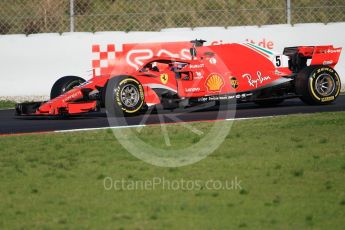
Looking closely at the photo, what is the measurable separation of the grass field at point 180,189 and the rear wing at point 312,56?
3.19 meters

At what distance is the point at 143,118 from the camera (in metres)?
14.0

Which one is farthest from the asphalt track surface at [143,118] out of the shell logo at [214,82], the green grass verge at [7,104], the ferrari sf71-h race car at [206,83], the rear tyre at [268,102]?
the green grass verge at [7,104]

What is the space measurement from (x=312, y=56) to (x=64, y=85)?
14.9 feet

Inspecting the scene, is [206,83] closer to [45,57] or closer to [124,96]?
[124,96]

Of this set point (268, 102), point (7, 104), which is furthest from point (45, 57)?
point (268, 102)

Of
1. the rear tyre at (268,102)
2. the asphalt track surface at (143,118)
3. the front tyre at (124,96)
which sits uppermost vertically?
the front tyre at (124,96)

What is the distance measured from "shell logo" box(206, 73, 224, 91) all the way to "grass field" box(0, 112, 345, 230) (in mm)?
2130

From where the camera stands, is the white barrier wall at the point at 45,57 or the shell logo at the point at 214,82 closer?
the shell logo at the point at 214,82

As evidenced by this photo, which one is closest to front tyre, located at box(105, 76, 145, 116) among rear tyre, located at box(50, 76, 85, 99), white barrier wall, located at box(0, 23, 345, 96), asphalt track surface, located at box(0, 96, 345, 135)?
asphalt track surface, located at box(0, 96, 345, 135)

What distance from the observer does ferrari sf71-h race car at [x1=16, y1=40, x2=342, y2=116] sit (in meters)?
13.7

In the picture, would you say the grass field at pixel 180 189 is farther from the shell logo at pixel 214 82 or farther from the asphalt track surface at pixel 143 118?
the shell logo at pixel 214 82

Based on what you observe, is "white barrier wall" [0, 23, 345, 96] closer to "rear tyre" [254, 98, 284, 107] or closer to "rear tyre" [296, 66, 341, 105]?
"rear tyre" [254, 98, 284, 107]

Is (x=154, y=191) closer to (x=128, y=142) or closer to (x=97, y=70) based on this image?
(x=128, y=142)

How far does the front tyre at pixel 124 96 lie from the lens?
13.4 m
